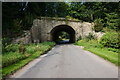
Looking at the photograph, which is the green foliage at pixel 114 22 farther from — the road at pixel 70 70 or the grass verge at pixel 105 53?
the road at pixel 70 70

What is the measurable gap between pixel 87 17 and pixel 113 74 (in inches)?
860

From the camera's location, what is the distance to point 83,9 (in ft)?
72.8

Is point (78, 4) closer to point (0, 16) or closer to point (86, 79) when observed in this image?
point (0, 16)

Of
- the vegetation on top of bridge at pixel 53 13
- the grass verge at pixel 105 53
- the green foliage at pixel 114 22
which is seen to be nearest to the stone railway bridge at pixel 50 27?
the vegetation on top of bridge at pixel 53 13

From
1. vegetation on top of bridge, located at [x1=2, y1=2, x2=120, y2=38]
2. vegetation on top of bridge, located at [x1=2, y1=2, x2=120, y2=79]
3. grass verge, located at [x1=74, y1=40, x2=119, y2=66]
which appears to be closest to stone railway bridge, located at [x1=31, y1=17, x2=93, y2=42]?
vegetation on top of bridge, located at [x1=2, y1=2, x2=120, y2=79]

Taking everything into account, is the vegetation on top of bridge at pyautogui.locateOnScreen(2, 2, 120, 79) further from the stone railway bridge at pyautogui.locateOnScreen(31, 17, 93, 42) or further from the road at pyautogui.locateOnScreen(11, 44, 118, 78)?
the road at pyautogui.locateOnScreen(11, 44, 118, 78)

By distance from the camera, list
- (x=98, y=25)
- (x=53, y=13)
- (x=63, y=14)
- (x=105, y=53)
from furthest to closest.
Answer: (x=63, y=14) < (x=53, y=13) < (x=98, y=25) < (x=105, y=53)

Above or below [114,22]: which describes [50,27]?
below

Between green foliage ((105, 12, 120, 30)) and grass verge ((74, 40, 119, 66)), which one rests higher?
green foliage ((105, 12, 120, 30))

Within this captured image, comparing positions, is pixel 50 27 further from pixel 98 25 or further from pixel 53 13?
pixel 98 25

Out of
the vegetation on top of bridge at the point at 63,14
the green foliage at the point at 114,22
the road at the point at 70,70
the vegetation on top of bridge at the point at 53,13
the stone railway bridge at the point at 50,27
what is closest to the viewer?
the road at the point at 70,70

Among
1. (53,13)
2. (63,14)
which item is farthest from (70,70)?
(63,14)

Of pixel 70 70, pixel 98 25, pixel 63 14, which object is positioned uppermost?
pixel 63 14

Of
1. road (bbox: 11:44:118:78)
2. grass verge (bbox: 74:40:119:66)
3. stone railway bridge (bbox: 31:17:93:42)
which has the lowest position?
Answer: road (bbox: 11:44:118:78)
